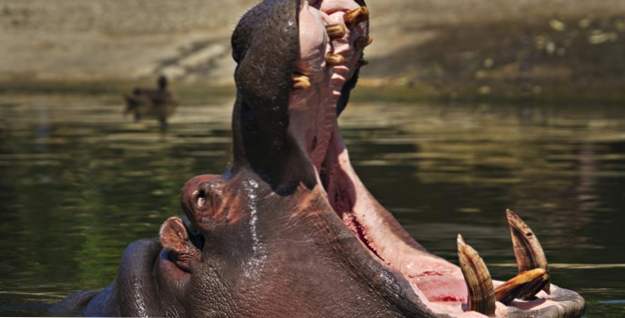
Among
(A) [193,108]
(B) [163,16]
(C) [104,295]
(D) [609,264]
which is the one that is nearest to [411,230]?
(D) [609,264]

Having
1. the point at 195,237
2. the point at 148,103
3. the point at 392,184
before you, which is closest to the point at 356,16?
the point at 195,237

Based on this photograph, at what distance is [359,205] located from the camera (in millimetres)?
5234

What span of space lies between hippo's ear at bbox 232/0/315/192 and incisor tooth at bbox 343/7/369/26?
28 centimetres

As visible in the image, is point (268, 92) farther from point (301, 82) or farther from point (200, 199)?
point (200, 199)

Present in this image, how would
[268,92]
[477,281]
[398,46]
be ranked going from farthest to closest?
[398,46] < [477,281] < [268,92]

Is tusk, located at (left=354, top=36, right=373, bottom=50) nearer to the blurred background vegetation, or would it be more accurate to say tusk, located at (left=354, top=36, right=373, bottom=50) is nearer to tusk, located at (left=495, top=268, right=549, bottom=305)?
tusk, located at (left=495, top=268, right=549, bottom=305)

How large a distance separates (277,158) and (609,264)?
12.4 ft

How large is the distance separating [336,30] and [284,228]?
64 cm

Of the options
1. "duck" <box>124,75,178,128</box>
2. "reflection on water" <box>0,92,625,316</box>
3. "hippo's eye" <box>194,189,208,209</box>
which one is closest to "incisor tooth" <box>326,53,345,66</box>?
"hippo's eye" <box>194,189,208,209</box>

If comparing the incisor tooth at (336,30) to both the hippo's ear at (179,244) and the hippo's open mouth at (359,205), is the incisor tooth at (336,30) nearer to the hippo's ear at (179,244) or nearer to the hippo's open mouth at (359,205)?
the hippo's open mouth at (359,205)

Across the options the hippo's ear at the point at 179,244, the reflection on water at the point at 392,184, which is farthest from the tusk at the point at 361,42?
the reflection on water at the point at 392,184

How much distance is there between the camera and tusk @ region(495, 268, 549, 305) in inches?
195

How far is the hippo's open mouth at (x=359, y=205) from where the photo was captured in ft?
15.5

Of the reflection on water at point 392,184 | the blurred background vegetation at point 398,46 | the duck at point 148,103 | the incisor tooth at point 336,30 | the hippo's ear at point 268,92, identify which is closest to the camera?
the hippo's ear at point 268,92
